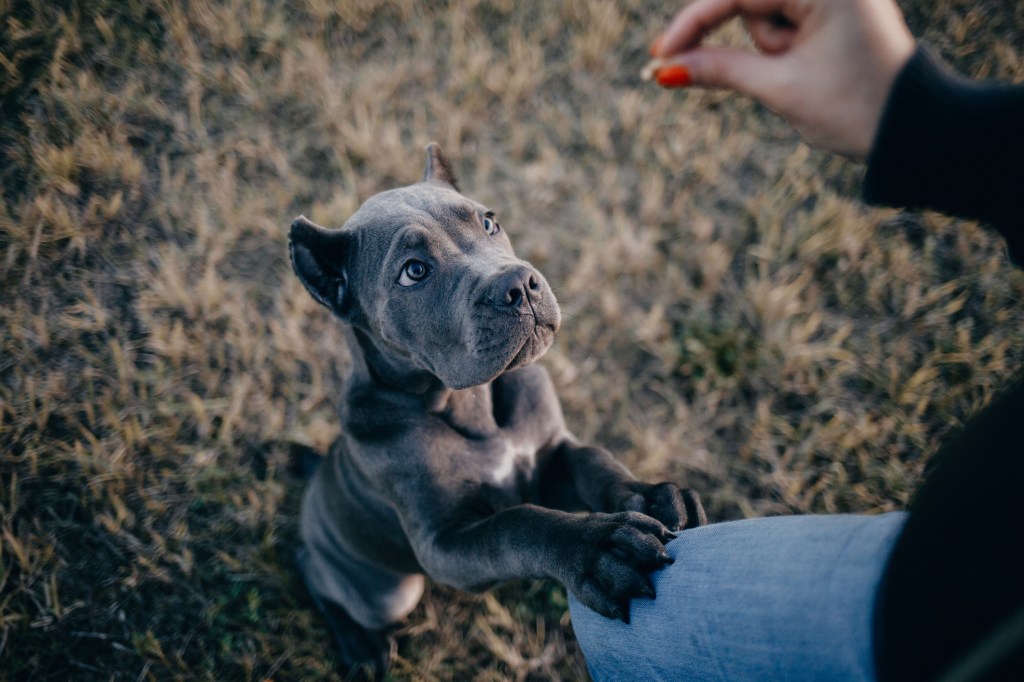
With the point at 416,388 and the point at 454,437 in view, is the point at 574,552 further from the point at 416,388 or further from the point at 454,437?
the point at 416,388

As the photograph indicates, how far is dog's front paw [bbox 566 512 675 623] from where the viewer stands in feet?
6.27

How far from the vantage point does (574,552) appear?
6.43 feet

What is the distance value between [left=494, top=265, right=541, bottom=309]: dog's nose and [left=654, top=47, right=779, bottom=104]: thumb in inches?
31.6

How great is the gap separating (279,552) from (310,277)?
2069mm

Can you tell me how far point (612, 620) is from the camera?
6.93 ft

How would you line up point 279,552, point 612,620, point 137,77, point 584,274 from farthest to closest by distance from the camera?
point 137,77 < point 584,274 < point 279,552 < point 612,620

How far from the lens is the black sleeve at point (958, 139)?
1523 millimetres

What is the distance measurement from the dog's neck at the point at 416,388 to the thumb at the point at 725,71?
1434 mm

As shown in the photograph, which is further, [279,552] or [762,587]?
[279,552]

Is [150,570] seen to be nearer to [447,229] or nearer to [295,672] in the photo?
[295,672]

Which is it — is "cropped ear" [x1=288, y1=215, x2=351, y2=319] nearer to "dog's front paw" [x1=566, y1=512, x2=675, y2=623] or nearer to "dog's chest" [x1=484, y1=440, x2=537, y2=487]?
"dog's chest" [x1=484, y1=440, x2=537, y2=487]

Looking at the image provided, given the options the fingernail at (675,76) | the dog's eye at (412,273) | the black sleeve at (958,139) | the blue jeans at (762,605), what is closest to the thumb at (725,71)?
the fingernail at (675,76)

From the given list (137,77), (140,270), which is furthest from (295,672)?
(137,77)

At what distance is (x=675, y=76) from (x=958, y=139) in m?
0.83
